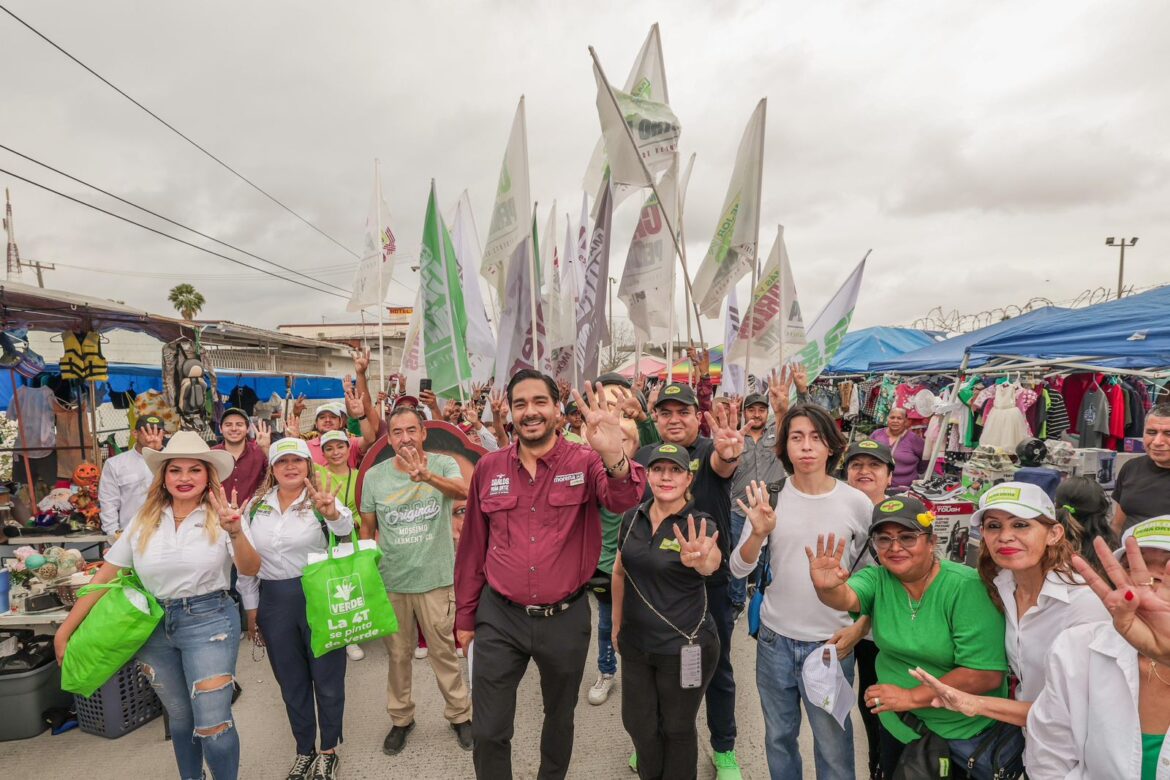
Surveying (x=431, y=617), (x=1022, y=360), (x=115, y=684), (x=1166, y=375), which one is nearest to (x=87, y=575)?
(x=115, y=684)

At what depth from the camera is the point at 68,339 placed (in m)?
6.02

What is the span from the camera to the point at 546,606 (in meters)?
2.48

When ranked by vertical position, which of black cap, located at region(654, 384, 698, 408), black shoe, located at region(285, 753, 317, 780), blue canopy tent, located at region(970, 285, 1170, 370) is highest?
blue canopy tent, located at region(970, 285, 1170, 370)

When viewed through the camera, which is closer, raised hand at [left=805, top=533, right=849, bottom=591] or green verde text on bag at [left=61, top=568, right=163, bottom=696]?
raised hand at [left=805, top=533, right=849, bottom=591]

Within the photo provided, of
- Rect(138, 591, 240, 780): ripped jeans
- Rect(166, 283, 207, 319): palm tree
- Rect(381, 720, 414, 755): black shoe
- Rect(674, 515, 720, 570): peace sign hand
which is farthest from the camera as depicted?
Rect(166, 283, 207, 319): palm tree

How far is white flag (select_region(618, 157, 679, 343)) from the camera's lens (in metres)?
Result: 5.32

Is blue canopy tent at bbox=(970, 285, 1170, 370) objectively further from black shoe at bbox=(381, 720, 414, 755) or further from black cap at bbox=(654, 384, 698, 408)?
black shoe at bbox=(381, 720, 414, 755)

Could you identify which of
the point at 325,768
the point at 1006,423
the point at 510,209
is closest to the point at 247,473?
the point at 325,768

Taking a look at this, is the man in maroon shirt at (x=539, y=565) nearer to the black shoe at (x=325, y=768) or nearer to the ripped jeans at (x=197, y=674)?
the black shoe at (x=325, y=768)

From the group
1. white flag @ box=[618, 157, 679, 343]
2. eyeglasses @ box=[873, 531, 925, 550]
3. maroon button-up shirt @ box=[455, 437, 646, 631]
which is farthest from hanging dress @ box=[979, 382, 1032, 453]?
maroon button-up shirt @ box=[455, 437, 646, 631]

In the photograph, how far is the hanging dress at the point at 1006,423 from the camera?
6719 mm

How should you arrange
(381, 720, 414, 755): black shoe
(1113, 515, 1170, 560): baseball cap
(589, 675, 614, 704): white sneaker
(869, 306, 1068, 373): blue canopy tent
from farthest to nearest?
(869, 306, 1068, 373): blue canopy tent, (589, 675, 614, 704): white sneaker, (381, 720, 414, 755): black shoe, (1113, 515, 1170, 560): baseball cap

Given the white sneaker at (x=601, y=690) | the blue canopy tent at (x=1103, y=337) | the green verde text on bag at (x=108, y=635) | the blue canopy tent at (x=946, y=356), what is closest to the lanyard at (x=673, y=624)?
the white sneaker at (x=601, y=690)

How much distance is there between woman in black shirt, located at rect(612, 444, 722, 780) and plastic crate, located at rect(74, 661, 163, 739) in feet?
10.3
